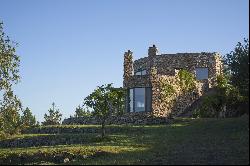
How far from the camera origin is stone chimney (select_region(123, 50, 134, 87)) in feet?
148

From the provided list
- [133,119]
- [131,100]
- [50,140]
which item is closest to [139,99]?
[131,100]

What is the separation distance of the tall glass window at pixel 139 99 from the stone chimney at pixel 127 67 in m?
1.86

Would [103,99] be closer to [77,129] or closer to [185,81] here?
[77,129]

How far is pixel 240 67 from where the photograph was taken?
84.5 ft

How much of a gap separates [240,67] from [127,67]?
68.9 ft

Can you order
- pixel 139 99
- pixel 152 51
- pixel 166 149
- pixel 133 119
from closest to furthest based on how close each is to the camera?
Answer: pixel 166 149 → pixel 133 119 → pixel 139 99 → pixel 152 51

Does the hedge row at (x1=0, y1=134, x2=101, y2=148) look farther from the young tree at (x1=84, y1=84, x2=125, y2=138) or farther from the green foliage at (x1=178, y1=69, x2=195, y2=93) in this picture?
the green foliage at (x1=178, y1=69, x2=195, y2=93)

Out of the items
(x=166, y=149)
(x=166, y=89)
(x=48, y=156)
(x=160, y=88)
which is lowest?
(x=48, y=156)

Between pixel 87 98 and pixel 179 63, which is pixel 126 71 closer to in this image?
pixel 179 63

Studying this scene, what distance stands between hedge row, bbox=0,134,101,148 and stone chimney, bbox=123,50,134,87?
13.6 meters

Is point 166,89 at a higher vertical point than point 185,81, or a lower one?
lower

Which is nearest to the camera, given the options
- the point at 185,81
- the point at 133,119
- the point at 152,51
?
the point at 133,119

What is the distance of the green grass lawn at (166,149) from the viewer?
19250mm

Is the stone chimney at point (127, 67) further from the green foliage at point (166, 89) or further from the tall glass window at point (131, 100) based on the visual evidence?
the green foliage at point (166, 89)
